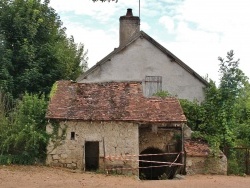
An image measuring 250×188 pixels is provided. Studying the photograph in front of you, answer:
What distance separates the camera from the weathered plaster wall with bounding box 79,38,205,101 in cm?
2692

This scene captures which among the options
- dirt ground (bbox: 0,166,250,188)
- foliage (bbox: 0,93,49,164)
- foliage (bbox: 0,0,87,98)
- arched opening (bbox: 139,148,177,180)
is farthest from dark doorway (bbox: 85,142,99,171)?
foliage (bbox: 0,0,87,98)

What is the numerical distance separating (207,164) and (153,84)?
7.12 m

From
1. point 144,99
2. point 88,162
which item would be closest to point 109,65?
point 144,99

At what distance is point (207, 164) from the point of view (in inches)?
848

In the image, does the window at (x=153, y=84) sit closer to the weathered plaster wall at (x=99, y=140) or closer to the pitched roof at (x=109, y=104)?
the pitched roof at (x=109, y=104)

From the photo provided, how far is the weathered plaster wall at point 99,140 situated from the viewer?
69.1ft

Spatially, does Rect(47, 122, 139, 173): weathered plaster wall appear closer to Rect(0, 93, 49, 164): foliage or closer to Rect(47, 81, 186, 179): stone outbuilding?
Rect(47, 81, 186, 179): stone outbuilding

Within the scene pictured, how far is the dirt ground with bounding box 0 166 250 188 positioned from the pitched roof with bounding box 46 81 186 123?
2.69 m

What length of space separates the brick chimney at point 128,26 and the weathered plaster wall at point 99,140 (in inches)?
329

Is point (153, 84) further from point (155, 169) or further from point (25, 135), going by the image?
point (25, 135)

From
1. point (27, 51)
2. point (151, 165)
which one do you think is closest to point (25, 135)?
point (151, 165)

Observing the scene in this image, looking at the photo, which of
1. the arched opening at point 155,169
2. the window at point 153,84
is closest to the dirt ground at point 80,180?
the arched opening at point 155,169

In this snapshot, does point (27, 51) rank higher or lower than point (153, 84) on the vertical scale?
higher

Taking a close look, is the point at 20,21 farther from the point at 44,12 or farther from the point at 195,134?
the point at 195,134
